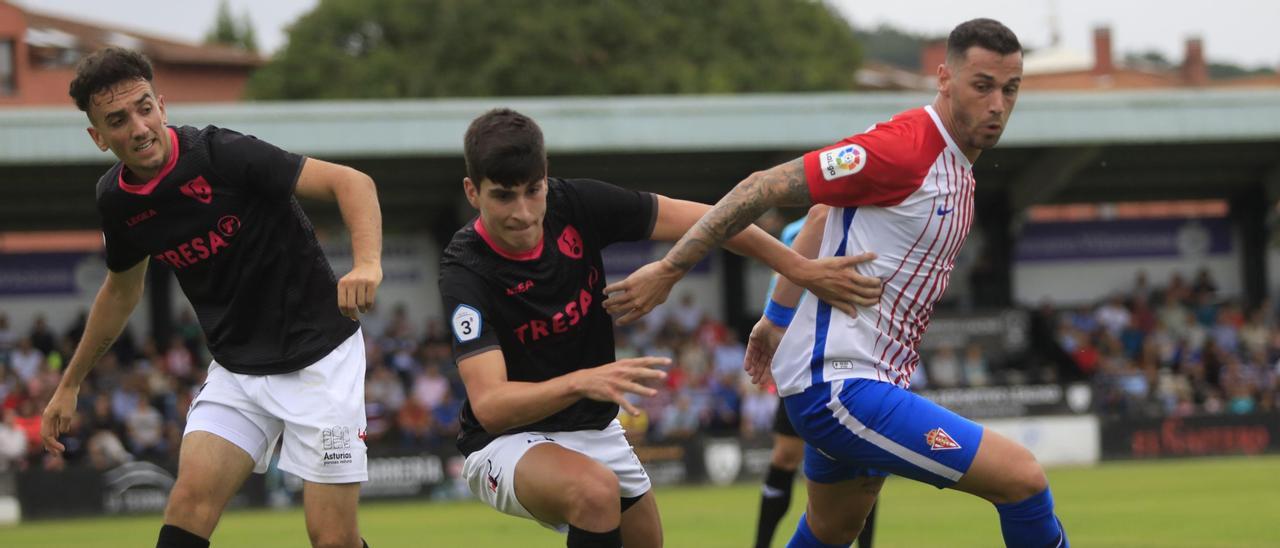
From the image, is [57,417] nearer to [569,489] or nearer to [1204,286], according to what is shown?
[569,489]

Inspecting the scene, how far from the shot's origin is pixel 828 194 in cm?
559

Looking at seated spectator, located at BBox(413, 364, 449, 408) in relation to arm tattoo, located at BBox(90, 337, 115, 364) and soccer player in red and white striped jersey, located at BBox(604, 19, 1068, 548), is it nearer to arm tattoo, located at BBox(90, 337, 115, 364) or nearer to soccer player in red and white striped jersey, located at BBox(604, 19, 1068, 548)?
arm tattoo, located at BBox(90, 337, 115, 364)

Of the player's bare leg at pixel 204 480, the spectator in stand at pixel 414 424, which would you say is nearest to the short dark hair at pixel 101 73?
the player's bare leg at pixel 204 480

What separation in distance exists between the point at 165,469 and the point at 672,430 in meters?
6.54

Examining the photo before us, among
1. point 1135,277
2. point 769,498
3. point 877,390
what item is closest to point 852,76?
point 1135,277

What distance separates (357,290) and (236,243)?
3.09 ft

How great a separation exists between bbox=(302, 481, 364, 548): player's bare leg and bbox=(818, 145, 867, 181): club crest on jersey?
2.24m

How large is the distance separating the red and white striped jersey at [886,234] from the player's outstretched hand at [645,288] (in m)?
0.56

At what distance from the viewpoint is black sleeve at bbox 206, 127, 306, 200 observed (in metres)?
6.13

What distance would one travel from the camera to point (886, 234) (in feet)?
18.8

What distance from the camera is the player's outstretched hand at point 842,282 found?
18.6ft

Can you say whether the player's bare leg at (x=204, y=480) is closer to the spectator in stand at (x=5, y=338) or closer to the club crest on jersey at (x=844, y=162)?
the club crest on jersey at (x=844, y=162)

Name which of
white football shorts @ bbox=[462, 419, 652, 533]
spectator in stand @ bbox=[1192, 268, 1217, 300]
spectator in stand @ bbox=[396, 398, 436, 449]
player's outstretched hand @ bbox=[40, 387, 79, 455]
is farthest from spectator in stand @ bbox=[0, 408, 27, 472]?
spectator in stand @ bbox=[1192, 268, 1217, 300]

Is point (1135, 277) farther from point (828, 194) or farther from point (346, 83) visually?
point (346, 83)
